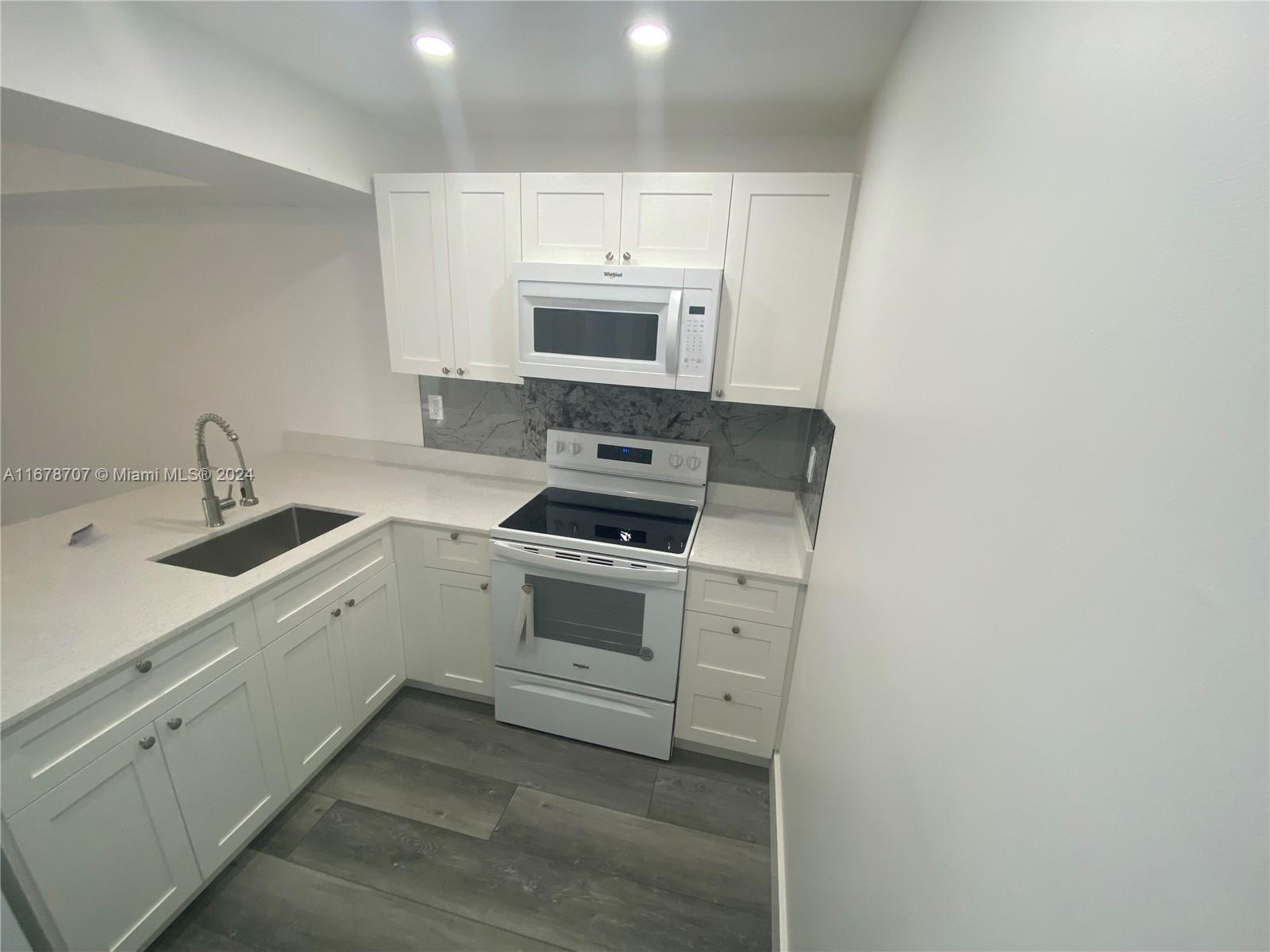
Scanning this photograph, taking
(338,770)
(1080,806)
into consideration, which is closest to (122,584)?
(338,770)

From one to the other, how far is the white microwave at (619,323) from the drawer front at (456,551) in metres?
0.76

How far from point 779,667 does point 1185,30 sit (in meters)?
1.81

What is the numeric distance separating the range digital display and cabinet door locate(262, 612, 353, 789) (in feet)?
4.07

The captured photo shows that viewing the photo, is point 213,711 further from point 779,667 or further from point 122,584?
point 779,667

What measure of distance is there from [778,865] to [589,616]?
40.8 inches

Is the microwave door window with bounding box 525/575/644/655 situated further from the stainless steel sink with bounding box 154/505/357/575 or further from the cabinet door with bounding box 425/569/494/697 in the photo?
the stainless steel sink with bounding box 154/505/357/575

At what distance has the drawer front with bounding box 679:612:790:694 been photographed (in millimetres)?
1788

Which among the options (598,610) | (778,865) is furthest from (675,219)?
(778,865)

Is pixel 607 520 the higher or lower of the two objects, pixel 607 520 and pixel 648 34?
the lower

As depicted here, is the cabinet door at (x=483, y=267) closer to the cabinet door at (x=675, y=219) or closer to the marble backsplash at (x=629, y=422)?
the marble backsplash at (x=629, y=422)

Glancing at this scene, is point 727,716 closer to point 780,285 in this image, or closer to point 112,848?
point 780,285

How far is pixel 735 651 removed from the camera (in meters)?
1.83

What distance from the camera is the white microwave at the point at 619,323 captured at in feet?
5.78

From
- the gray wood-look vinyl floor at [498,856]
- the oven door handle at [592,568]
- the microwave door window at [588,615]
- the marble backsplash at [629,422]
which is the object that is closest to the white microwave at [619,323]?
the marble backsplash at [629,422]
